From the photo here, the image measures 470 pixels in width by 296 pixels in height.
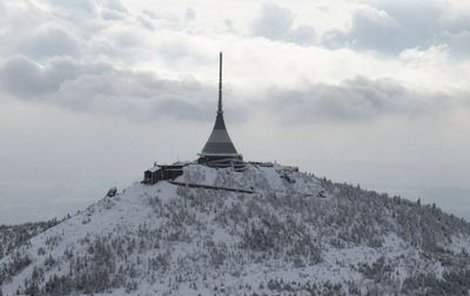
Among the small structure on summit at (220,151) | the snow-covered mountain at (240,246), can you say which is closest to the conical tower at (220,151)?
the small structure on summit at (220,151)

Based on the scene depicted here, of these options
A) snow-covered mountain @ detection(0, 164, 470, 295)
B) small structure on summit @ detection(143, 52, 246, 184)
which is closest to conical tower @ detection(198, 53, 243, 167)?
small structure on summit @ detection(143, 52, 246, 184)

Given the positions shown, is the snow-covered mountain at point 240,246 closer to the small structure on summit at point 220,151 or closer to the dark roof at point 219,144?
the small structure on summit at point 220,151

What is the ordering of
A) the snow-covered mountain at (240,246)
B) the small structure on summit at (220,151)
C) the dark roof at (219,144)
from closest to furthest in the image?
the snow-covered mountain at (240,246)
the small structure on summit at (220,151)
the dark roof at (219,144)

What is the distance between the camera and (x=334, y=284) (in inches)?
1796

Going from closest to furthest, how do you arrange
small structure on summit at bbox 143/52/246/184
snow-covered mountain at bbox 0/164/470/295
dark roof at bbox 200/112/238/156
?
snow-covered mountain at bbox 0/164/470/295 → small structure on summit at bbox 143/52/246/184 → dark roof at bbox 200/112/238/156

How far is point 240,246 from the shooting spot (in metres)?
57.2

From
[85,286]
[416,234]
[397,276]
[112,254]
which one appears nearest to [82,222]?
[112,254]

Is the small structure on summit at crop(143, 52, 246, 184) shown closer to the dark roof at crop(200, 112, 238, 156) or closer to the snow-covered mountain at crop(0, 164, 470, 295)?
the dark roof at crop(200, 112, 238, 156)

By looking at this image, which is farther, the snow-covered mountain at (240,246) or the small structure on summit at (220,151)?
the small structure on summit at (220,151)

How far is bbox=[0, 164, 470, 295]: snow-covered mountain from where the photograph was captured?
47438 mm

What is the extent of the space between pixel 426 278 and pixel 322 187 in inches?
1300

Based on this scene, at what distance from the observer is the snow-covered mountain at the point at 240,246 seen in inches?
1868

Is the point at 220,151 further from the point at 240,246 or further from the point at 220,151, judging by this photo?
the point at 240,246

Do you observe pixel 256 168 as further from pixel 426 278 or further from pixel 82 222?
pixel 426 278
